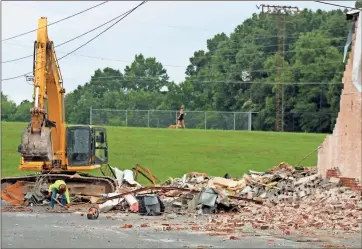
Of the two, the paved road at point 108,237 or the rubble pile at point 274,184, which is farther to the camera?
the rubble pile at point 274,184

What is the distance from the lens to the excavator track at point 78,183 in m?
26.6

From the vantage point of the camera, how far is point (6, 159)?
42625mm

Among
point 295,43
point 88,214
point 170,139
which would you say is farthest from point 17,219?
point 295,43

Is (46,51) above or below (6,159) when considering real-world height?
above

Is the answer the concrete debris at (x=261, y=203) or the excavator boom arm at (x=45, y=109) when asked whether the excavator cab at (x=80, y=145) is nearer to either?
the excavator boom arm at (x=45, y=109)

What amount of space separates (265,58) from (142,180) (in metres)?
54.0

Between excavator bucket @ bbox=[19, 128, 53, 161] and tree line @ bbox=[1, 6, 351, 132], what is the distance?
129ft

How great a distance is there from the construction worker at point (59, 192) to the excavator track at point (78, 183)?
192 centimetres

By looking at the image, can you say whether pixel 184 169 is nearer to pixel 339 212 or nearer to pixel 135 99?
pixel 339 212

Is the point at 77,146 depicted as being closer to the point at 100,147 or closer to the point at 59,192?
the point at 100,147

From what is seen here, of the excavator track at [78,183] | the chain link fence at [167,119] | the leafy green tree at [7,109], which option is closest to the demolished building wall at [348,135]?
the excavator track at [78,183]

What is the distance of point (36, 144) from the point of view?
23.3 metres

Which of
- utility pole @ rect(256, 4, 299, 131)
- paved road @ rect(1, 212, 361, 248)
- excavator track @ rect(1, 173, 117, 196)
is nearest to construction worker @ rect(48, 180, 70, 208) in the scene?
excavator track @ rect(1, 173, 117, 196)

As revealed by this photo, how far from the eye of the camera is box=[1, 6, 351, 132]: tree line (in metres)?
76.8
